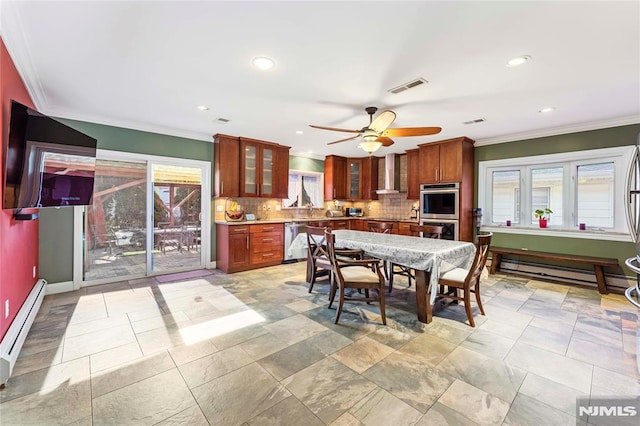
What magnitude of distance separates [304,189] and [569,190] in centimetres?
518

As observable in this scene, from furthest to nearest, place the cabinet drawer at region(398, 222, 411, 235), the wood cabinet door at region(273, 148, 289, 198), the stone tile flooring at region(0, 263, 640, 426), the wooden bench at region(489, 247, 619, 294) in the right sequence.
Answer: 1. the cabinet drawer at region(398, 222, 411, 235)
2. the wood cabinet door at region(273, 148, 289, 198)
3. the wooden bench at region(489, 247, 619, 294)
4. the stone tile flooring at region(0, 263, 640, 426)

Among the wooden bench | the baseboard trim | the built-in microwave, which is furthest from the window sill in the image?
the baseboard trim

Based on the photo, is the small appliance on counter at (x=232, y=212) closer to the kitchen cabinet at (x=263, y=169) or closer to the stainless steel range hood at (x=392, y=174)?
the kitchen cabinet at (x=263, y=169)

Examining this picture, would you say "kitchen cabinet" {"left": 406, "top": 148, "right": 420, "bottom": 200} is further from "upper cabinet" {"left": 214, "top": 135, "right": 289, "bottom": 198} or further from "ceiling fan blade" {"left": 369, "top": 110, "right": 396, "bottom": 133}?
"ceiling fan blade" {"left": 369, "top": 110, "right": 396, "bottom": 133}

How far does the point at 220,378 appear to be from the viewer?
198 centimetres

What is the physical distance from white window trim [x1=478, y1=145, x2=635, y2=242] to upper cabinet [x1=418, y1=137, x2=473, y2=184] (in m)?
0.49

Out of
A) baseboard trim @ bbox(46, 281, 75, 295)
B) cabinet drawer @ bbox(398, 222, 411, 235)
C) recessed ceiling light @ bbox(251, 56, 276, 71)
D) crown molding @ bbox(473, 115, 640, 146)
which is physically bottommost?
baseboard trim @ bbox(46, 281, 75, 295)

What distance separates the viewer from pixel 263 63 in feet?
8.18

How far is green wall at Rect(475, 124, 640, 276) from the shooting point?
13.3ft

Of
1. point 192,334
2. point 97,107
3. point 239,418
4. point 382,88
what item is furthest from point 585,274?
point 97,107

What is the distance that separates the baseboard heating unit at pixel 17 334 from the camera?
6.34 ft

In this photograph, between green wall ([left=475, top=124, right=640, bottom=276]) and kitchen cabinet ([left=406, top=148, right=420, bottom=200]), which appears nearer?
green wall ([left=475, top=124, right=640, bottom=276])

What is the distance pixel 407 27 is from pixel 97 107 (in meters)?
3.98

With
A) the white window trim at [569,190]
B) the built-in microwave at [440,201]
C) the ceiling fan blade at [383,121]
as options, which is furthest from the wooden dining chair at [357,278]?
the white window trim at [569,190]
